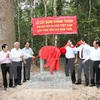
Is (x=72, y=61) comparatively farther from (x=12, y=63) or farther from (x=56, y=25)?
(x=12, y=63)

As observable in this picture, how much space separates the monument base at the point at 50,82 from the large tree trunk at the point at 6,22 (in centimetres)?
202

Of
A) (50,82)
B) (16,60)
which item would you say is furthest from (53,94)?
(16,60)

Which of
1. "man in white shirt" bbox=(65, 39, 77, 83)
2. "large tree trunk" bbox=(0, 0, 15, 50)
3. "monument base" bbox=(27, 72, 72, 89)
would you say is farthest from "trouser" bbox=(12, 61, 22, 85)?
"man in white shirt" bbox=(65, 39, 77, 83)

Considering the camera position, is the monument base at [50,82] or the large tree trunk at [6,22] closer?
the monument base at [50,82]

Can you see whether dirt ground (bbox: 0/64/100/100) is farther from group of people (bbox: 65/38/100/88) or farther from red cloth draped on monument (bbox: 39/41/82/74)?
red cloth draped on monument (bbox: 39/41/82/74)

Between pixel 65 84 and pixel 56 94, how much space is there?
749mm

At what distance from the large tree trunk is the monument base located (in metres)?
2.02

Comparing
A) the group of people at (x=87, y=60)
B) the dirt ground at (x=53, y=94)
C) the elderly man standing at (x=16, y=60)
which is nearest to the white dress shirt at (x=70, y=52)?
the group of people at (x=87, y=60)

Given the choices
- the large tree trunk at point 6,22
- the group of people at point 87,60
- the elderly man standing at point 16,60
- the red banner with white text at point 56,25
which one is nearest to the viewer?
the group of people at point 87,60

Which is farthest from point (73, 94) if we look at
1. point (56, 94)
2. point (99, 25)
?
point (99, 25)

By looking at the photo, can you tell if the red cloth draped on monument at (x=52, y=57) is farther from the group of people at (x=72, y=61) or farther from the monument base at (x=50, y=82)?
the group of people at (x=72, y=61)

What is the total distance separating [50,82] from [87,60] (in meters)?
1.40

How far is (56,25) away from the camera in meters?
7.47

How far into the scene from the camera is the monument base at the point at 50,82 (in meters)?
6.96
